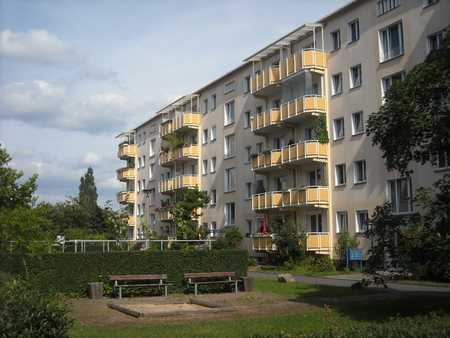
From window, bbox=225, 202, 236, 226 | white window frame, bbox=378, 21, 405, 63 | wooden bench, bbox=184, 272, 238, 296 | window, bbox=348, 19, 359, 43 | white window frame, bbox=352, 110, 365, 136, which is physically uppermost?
window, bbox=348, 19, 359, 43

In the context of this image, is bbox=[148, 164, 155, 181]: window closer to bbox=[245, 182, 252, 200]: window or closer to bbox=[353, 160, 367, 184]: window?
bbox=[245, 182, 252, 200]: window

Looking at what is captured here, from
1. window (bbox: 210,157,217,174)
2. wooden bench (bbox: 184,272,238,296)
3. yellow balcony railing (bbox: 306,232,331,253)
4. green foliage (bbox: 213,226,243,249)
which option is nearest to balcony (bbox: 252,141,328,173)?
yellow balcony railing (bbox: 306,232,331,253)

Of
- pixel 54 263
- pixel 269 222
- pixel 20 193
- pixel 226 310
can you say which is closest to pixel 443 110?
pixel 226 310

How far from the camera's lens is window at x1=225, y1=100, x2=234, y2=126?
160 feet

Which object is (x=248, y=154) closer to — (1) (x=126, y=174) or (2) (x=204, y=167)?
(2) (x=204, y=167)

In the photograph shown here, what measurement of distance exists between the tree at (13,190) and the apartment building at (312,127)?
654 inches

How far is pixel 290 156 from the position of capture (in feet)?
123

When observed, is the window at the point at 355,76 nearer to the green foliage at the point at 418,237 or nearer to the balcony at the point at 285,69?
the balcony at the point at 285,69

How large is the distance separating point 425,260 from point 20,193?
902 cm

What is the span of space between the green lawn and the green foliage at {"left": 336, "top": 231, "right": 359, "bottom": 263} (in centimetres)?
1439

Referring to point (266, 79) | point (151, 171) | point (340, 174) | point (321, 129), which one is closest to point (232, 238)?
point (340, 174)

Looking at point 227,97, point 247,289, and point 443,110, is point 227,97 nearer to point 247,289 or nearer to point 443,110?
point 247,289

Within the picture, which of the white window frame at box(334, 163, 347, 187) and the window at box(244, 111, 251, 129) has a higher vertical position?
the window at box(244, 111, 251, 129)

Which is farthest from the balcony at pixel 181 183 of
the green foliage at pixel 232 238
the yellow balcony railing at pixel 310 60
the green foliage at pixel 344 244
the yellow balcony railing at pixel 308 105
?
the green foliage at pixel 344 244
